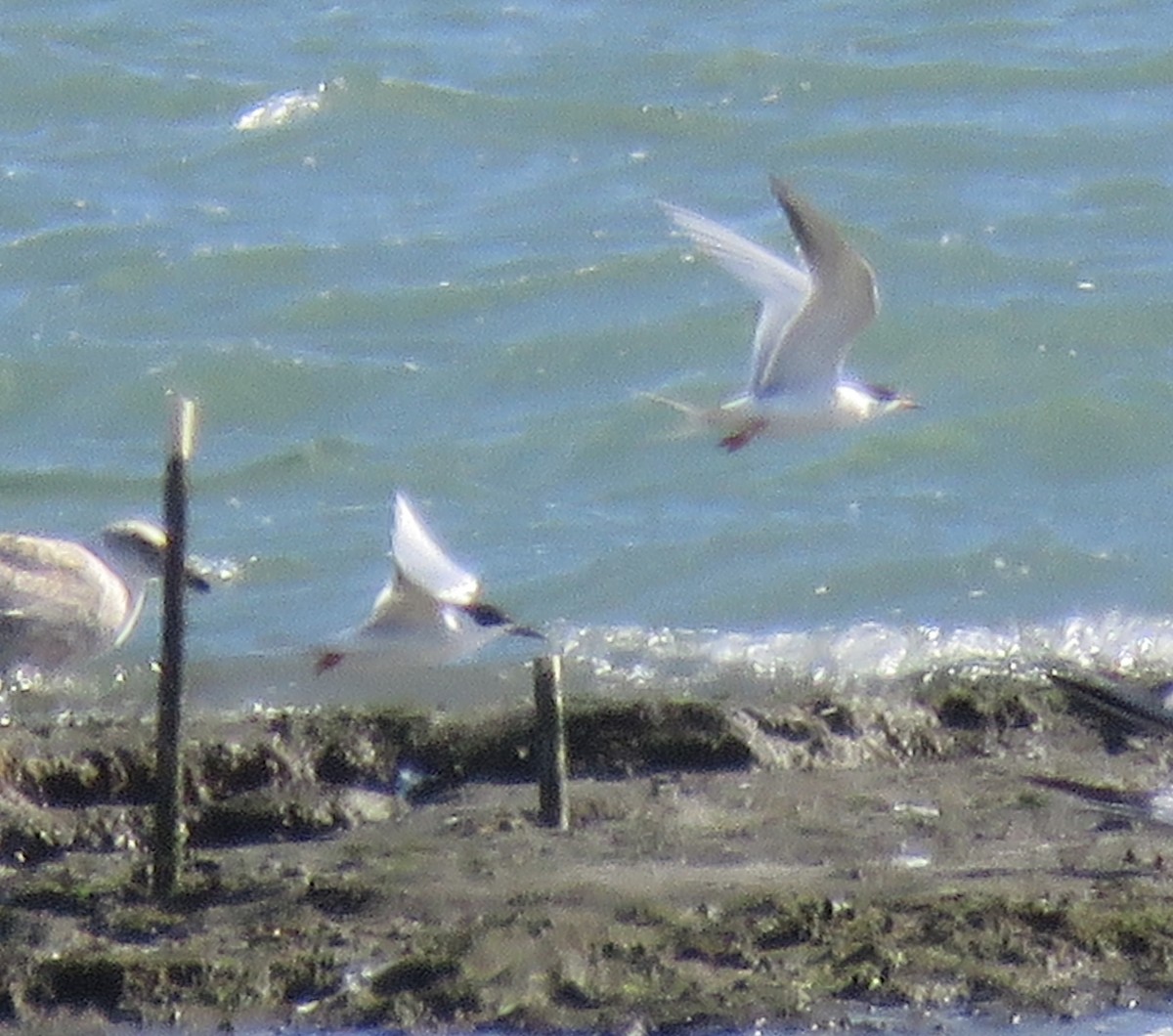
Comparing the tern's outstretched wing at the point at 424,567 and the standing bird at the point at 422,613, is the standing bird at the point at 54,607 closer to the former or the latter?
the standing bird at the point at 422,613

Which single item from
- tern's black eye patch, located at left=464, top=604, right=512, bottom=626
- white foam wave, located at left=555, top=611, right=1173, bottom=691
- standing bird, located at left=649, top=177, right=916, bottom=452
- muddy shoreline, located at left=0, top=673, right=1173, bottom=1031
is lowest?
muddy shoreline, located at left=0, top=673, right=1173, bottom=1031

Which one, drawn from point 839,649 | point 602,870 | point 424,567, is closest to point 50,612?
point 839,649

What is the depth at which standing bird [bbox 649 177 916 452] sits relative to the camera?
7.36 metres

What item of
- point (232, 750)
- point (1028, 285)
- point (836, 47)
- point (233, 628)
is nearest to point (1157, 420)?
point (1028, 285)

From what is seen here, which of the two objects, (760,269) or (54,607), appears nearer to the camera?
(760,269)

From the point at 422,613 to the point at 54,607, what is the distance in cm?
292

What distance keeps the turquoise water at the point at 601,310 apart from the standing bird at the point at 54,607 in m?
0.44

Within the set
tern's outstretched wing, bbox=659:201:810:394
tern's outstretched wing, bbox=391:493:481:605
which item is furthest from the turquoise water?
tern's outstretched wing, bbox=391:493:481:605

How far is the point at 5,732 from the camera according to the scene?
6.62 meters

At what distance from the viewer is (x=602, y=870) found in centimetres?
540

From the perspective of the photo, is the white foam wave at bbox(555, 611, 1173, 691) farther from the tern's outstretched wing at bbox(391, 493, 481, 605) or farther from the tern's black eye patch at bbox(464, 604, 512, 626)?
the tern's outstretched wing at bbox(391, 493, 481, 605)

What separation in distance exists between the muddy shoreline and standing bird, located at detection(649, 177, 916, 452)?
49.3 inches

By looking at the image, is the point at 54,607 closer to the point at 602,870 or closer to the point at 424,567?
the point at 424,567

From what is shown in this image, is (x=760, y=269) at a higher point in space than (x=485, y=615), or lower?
higher
